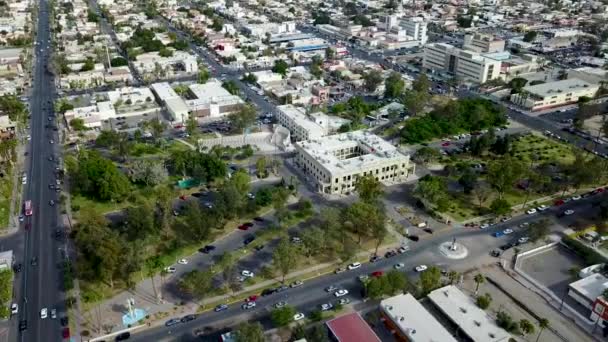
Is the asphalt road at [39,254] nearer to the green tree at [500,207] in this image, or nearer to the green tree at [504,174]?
the green tree at [500,207]

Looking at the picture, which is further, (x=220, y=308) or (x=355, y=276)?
(x=355, y=276)

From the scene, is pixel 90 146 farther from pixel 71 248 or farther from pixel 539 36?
pixel 539 36

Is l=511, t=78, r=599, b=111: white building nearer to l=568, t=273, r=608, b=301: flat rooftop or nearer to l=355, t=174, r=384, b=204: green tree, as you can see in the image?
l=355, t=174, r=384, b=204: green tree

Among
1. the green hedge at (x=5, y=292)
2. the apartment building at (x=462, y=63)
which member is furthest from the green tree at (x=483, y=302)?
the apartment building at (x=462, y=63)

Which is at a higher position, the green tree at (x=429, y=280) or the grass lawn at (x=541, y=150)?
the green tree at (x=429, y=280)

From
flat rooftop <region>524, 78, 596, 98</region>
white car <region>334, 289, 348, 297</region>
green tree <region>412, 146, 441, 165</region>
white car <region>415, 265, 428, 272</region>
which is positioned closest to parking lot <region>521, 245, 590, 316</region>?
white car <region>415, 265, 428, 272</region>

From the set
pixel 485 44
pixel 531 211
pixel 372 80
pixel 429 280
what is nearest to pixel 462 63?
pixel 485 44

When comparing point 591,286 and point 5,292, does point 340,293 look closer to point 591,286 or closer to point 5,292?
point 591,286
